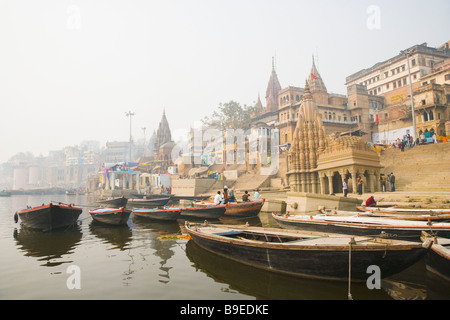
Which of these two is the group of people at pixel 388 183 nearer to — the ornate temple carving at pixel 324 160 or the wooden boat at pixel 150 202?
the ornate temple carving at pixel 324 160

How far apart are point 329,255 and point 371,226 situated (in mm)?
3679

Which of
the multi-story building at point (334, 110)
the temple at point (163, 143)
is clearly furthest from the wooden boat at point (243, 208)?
the temple at point (163, 143)

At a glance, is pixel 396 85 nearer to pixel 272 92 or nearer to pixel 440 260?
pixel 272 92

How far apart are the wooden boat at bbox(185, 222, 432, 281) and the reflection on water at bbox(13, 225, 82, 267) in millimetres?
6541

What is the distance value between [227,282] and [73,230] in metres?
12.7

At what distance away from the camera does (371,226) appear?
887 centimetres

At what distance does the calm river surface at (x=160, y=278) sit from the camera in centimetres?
607

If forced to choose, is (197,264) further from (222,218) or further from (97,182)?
(97,182)

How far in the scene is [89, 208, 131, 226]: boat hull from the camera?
1639 centimetres

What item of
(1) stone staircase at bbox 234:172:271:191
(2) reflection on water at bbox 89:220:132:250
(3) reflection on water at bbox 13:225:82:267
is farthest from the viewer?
(1) stone staircase at bbox 234:172:271:191

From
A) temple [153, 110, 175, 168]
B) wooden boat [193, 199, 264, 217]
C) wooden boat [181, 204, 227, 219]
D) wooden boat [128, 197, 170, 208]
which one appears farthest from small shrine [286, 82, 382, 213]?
temple [153, 110, 175, 168]

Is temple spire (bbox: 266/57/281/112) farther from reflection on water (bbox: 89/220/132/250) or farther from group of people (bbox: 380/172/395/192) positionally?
reflection on water (bbox: 89/220/132/250)

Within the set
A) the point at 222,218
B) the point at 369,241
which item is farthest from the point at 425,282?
the point at 222,218

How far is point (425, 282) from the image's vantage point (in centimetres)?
636
